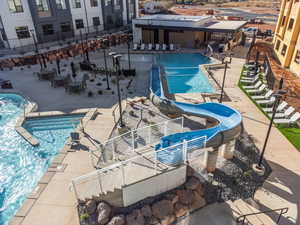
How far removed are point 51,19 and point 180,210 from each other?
3536 cm

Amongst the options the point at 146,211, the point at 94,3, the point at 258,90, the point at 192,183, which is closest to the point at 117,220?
the point at 146,211

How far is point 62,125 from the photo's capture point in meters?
13.9

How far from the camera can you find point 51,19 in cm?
3341

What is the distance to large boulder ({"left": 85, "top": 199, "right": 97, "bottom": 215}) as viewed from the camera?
779 centimetres

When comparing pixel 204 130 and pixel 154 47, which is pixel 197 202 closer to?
pixel 204 130

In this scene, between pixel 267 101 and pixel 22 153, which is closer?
pixel 22 153

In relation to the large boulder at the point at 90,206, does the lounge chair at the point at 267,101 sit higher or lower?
higher

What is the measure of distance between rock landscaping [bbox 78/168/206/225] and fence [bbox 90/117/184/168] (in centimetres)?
197

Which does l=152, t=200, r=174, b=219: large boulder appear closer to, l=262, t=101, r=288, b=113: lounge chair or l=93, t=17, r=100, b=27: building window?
l=262, t=101, r=288, b=113: lounge chair

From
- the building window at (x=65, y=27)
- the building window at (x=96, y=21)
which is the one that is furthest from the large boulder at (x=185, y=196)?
the building window at (x=96, y=21)

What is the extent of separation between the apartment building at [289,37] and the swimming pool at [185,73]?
26.0 feet

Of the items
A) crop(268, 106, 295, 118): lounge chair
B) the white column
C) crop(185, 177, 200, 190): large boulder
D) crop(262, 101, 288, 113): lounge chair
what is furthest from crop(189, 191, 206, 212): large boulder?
crop(262, 101, 288, 113): lounge chair

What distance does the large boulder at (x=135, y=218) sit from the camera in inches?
297

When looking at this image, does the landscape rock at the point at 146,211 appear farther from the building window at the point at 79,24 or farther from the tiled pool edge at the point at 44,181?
the building window at the point at 79,24
